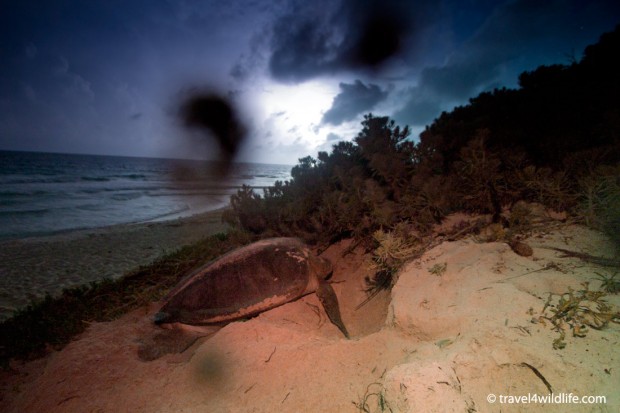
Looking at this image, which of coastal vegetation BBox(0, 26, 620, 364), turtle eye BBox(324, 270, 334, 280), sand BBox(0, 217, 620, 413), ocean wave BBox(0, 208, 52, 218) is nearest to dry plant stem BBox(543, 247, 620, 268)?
sand BBox(0, 217, 620, 413)

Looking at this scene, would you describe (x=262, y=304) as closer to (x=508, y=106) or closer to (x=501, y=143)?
(x=501, y=143)

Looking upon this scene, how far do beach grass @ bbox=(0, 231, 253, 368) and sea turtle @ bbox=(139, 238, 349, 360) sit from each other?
1333 mm

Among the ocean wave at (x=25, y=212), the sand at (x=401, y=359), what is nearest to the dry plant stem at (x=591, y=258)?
the sand at (x=401, y=359)

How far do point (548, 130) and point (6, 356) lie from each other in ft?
30.9

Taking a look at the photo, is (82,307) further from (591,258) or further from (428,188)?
(591,258)

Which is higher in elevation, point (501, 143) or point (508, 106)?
point (508, 106)

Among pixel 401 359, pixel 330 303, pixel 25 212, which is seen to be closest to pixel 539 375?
pixel 401 359

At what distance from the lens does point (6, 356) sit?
10.5 ft

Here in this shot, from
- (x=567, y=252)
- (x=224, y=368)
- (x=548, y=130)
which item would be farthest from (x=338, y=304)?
(x=548, y=130)

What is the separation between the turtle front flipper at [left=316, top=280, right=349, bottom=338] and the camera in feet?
10.3

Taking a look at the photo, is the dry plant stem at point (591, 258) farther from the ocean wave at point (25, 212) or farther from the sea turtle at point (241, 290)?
the ocean wave at point (25, 212)

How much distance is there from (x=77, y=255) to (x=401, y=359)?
8.87 meters

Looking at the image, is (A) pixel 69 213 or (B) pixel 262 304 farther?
(A) pixel 69 213

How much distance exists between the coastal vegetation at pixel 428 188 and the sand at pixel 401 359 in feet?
0.86
